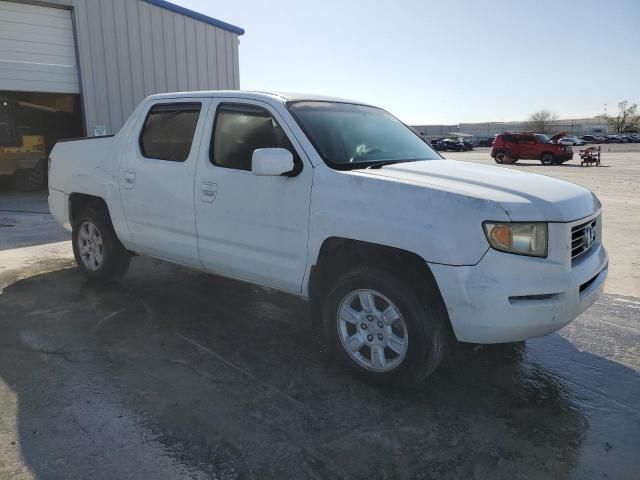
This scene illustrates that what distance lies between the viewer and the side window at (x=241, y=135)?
3.59m

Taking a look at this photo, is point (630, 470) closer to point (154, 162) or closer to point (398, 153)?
point (398, 153)

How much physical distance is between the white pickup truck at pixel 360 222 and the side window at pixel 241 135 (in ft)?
0.04

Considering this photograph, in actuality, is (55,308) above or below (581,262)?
below

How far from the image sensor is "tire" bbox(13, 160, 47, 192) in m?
14.3

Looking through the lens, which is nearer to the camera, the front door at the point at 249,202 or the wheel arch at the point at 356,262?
the wheel arch at the point at 356,262

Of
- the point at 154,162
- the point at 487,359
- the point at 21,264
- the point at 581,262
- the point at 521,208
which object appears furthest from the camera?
the point at 21,264

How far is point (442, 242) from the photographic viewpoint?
2697 mm

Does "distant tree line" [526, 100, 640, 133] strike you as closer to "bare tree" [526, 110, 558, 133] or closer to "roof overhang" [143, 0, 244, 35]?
"bare tree" [526, 110, 558, 133]

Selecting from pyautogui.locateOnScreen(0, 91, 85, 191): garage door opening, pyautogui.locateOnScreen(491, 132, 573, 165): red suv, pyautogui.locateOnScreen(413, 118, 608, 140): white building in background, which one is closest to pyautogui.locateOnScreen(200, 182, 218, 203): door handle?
pyautogui.locateOnScreen(0, 91, 85, 191): garage door opening

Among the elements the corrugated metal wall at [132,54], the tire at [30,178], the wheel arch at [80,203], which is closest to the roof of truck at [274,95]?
the wheel arch at [80,203]

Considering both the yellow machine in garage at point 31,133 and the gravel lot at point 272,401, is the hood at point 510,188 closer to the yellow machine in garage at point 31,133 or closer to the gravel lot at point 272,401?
the gravel lot at point 272,401

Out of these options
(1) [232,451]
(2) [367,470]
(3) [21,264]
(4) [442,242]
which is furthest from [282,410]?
(3) [21,264]

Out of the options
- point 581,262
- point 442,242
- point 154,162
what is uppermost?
point 154,162

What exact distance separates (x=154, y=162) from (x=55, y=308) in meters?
1.60
